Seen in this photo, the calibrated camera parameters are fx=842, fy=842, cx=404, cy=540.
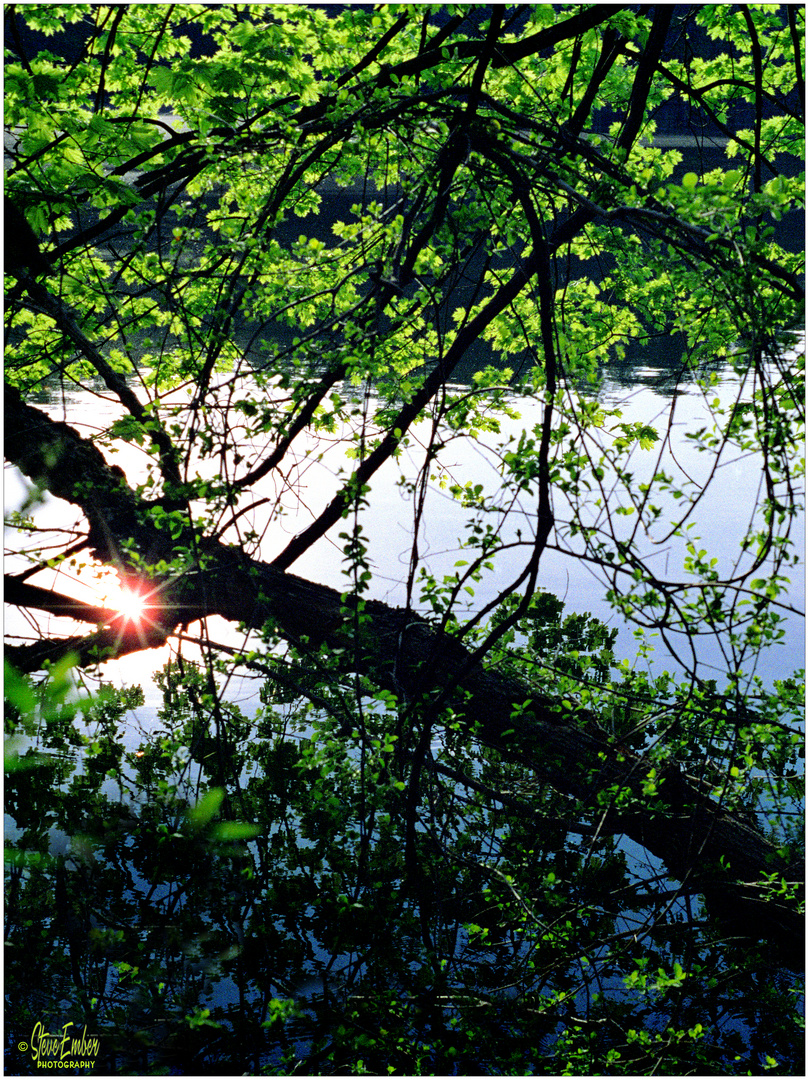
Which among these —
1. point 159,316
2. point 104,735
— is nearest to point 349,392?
point 159,316

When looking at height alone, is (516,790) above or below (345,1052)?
above

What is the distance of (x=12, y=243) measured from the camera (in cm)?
331

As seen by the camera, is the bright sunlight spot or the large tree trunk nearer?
the large tree trunk

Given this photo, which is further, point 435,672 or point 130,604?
point 130,604

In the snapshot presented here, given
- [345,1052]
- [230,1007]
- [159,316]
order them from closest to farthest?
[345,1052] → [230,1007] → [159,316]

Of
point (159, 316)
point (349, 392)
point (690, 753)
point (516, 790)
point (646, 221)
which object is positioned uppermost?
point (349, 392)

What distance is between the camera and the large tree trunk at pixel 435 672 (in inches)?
142

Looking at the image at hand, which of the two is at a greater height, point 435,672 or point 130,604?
point 130,604

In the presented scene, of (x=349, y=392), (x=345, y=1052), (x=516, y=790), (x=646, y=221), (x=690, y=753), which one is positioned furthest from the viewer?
(x=349, y=392)

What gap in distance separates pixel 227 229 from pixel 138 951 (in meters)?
2.83

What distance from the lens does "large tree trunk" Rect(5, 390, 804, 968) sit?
3615 mm

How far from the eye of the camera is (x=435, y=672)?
3.66 meters

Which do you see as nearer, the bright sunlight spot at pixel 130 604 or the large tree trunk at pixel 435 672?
the large tree trunk at pixel 435 672

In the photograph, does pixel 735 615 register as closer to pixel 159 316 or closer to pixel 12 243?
pixel 12 243
